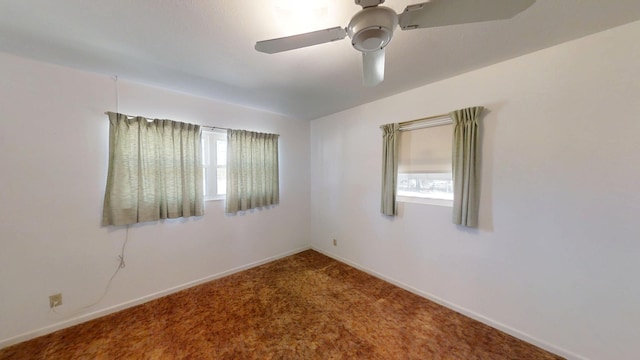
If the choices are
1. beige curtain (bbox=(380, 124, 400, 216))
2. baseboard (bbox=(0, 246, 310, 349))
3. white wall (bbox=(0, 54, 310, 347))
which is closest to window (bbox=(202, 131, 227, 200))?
white wall (bbox=(0, 54, 310, 347))

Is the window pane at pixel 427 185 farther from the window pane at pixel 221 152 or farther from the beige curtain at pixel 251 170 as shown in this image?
the window pane at pixel 221 152

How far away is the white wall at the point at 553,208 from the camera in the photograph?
1447 mm

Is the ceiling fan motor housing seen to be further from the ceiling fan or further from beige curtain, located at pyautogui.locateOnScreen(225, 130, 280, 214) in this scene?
beige curtain, located at pyautogui.locateOnScreen(225, 130, 280, 214)

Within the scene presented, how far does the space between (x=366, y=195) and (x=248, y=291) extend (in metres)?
1.96

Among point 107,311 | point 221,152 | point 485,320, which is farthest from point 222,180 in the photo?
point 485,320

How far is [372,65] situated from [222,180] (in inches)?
98.6

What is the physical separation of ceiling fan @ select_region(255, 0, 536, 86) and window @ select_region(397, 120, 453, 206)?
1.43 metres

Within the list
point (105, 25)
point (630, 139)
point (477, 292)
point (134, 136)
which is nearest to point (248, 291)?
point (134, 136)

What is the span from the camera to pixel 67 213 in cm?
197

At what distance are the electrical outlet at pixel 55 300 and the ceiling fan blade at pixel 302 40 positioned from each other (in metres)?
2.84

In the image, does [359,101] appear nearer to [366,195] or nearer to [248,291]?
[366,195]

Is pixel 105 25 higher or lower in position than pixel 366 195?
higher

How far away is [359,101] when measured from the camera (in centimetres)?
288

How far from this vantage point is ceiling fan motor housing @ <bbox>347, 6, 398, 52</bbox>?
0.99 meters
